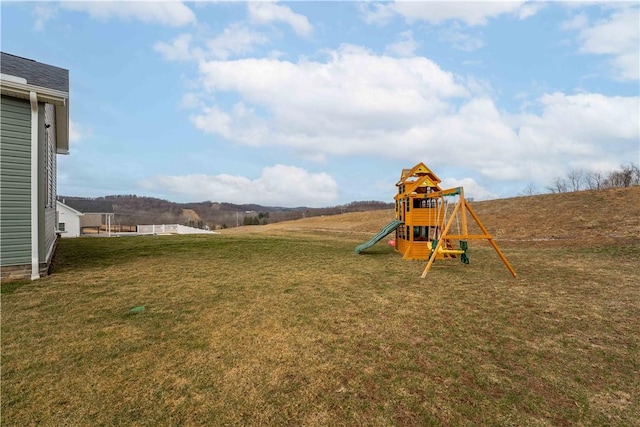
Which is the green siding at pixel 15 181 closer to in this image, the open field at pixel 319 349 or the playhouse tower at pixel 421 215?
the open field at pixel 319 349

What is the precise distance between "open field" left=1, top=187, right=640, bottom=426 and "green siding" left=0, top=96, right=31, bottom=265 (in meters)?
1.06

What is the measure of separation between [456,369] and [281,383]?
2333mm

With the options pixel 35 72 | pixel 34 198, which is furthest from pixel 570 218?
pixel 35 72

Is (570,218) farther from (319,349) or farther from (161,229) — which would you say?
(161,229)

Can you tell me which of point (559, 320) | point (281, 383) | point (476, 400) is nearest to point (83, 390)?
point (281, 383)

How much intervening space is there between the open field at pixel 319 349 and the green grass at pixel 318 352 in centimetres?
2

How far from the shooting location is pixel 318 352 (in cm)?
465

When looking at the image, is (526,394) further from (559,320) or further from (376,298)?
(376,298)

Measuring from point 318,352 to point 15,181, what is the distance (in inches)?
361

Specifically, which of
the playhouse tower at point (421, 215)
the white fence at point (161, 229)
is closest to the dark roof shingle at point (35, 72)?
the playhouse tower at point (421, 215)

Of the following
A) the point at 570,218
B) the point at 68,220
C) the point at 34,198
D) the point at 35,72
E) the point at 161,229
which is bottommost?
the point at 161,229

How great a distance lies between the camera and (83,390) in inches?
145

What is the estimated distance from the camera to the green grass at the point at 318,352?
3.43 meters

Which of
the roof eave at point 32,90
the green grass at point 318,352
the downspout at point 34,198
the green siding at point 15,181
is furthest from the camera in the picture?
the downspout at point 34,198
